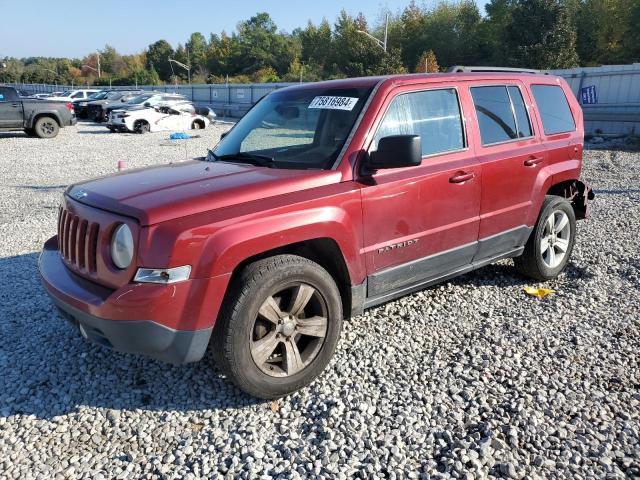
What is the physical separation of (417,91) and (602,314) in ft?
8.00

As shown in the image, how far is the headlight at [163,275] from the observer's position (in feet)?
9.00

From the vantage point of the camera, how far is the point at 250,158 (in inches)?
153

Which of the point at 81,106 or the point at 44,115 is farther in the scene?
the point at 81,106

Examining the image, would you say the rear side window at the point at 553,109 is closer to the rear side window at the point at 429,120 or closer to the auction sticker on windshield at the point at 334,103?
the rear side window at the point at 429,120

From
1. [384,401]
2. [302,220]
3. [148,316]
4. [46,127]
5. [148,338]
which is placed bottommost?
[384,401]

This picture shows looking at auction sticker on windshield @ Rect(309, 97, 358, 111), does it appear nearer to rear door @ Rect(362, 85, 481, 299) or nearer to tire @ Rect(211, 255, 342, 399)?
rear door @ Rect(362, 85, 481, 299)

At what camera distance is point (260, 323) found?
3.18m

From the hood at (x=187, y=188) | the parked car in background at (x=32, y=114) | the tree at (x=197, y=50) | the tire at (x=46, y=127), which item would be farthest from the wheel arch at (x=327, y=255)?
the tree at (x=197, y=50)

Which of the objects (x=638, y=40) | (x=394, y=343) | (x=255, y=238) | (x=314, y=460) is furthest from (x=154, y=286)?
(x=638, y=40)

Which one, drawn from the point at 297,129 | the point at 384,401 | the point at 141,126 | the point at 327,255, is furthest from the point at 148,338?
the point at 141,126

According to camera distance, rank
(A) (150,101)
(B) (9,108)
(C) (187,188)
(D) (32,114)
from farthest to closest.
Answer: (A) (150,101), (D) (32,114), (B) (9,108), (C) (187,188)

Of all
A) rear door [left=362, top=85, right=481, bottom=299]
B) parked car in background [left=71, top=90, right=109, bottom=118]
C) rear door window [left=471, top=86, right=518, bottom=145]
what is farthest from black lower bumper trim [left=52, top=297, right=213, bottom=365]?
parked car in background [left=71, top=90, right=109, bottom=118]

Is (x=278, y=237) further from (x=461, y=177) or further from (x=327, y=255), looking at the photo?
(x=461, y=177)

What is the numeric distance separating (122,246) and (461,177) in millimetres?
2456
